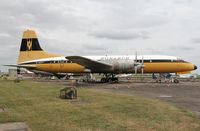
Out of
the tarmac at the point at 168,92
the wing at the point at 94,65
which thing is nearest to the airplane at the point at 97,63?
the wing at the point at 94,65

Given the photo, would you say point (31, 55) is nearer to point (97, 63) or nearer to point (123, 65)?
point (97, 63)

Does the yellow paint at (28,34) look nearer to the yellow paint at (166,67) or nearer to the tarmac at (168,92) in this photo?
the tarmac at (168,92)

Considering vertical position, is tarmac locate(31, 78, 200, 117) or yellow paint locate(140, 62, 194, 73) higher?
yellow paint locate(140, 62, 194, 73)

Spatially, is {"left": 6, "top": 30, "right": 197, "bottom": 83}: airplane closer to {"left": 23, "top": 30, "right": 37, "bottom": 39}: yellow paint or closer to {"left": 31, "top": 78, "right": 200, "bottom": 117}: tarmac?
{"left": 23, "top": 30, "right": 37, "bottom": 39}: yellow paint

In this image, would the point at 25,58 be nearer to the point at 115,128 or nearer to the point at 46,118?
the point at 46,118

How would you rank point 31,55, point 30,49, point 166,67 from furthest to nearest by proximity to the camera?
1. point 30,49
2. point 31,55
3. point 166,67

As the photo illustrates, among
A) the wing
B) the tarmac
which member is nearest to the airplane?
the wing

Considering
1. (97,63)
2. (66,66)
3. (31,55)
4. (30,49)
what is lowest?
(66,66)

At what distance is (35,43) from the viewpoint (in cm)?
3278

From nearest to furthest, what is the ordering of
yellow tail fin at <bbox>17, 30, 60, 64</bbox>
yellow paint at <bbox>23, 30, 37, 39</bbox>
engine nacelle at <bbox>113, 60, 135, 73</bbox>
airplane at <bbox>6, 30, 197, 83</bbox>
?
engine nacelle at <bbox>113, 60, 135, 73</bbox> < airplane at <bbox>6, 30, 197, 83</bbox> < yellow tail fin at <bbox>17, 30, 60, 64</bbox> < yellow paint at <bbox>23, 30, 37, 39</bbox>

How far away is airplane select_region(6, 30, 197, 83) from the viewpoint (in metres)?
24.5

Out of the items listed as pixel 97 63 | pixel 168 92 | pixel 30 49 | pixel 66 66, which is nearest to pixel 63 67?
pixel 66 66

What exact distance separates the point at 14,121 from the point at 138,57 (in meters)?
24.0

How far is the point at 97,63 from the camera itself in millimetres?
23594
